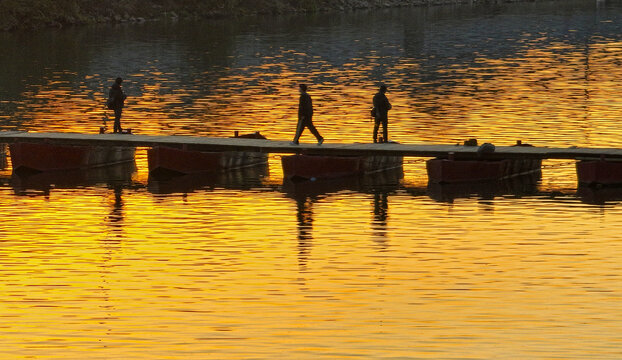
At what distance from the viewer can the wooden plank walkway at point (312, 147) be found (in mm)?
51406

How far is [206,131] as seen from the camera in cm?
6725

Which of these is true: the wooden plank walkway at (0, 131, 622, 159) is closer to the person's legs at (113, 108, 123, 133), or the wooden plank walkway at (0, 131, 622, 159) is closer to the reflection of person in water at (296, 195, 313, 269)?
the person's legs at (113, 108, 123, 133)

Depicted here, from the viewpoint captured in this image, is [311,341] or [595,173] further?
[595,173]

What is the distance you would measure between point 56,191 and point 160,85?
142 feet

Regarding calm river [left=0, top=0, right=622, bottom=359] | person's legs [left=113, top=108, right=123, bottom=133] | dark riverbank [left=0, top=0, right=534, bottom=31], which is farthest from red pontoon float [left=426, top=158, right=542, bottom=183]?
dark riverbank [left=0, top=0, right=534, bottom=31]

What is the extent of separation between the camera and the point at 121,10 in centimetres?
17300

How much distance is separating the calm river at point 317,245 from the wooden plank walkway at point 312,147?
3.50 feet

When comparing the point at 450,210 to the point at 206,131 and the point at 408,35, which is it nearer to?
the point at 206,131

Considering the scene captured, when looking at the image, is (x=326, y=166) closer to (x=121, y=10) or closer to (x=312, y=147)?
(x=312, y=147)

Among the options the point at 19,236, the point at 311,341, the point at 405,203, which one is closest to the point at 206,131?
the point at 405,203

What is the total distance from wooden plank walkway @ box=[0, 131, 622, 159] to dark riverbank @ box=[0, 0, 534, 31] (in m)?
99.4

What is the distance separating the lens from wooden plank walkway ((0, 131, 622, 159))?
51.4m

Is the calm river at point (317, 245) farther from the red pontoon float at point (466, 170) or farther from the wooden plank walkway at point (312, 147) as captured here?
the wooden plank walkway at point (312, 147)

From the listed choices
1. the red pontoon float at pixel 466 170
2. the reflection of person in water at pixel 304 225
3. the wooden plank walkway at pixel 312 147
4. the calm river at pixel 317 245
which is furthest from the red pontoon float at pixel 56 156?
the red pontoon float at pixel 466 170
